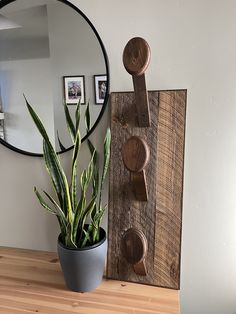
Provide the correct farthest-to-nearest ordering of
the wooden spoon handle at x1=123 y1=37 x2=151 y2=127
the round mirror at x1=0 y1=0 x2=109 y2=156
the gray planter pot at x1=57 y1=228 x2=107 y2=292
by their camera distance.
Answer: the round mirror at x1=0 y1=0 x2=109 y2=156, the gray planter pot at x1=57 y1=228 x2=107 y2=292, the wooden spoon handle at x1=123 y1=37 x2=151 y2=127

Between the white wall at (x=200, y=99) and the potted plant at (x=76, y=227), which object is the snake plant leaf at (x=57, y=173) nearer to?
the potted plant at (x=76, y=227)

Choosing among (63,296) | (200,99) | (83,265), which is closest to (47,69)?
(200,99)

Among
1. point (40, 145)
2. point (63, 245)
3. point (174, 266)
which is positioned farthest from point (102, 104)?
point (174, 266)

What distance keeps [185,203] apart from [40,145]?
66 centimetres

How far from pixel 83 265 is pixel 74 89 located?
0.66 m

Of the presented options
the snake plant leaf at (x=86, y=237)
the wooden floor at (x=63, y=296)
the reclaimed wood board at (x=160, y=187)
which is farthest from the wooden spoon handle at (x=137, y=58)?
the wooden floor at (x=63, y=296)

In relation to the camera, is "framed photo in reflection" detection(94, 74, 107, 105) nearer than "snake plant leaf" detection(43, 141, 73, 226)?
No

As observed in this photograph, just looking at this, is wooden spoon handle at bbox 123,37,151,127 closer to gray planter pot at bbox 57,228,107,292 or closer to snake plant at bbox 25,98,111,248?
snake plant at bbox 25,98,111,248

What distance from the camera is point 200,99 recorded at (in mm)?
964

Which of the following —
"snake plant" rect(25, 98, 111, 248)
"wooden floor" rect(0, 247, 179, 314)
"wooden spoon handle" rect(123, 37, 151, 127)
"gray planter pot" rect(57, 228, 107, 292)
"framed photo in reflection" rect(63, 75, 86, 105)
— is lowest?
"wooden floor" rect(0, 247, 179, 314)

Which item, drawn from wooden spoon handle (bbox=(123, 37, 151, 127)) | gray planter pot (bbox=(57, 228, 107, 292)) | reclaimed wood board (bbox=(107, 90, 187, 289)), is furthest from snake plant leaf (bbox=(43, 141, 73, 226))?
wooden spoon handle (bbox=(123, 37, 151, 127))

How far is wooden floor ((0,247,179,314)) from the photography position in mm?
853

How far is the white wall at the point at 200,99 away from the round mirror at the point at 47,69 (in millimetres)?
59

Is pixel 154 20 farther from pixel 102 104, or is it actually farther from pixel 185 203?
pixel 185 203
